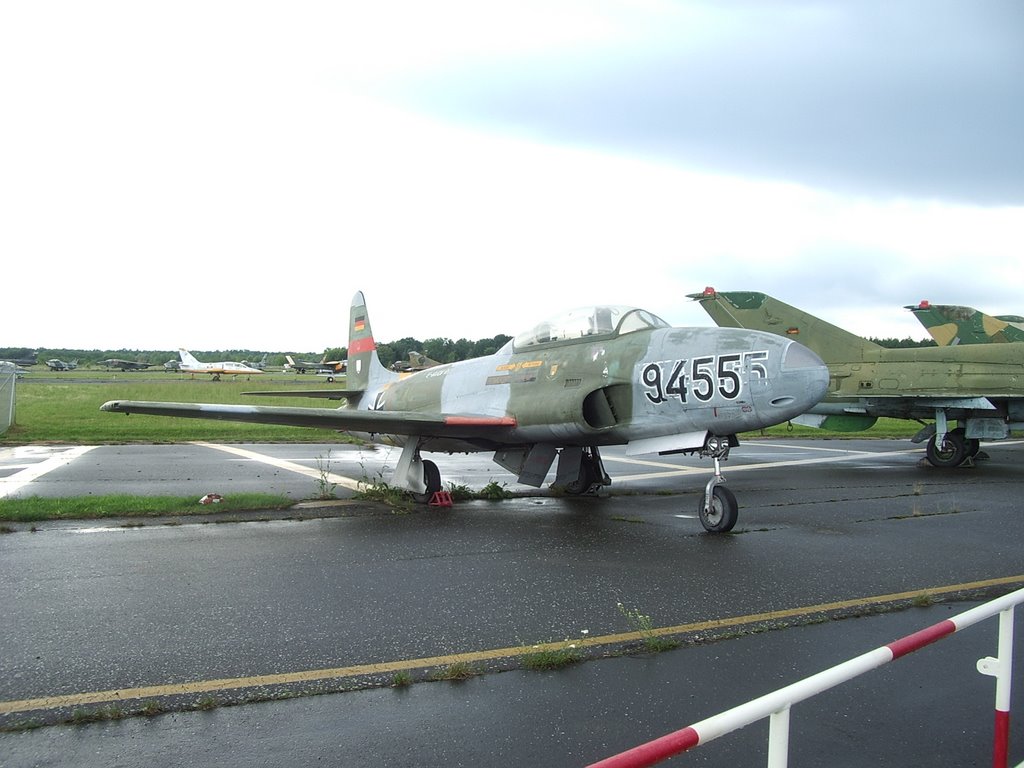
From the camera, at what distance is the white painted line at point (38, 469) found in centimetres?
1091

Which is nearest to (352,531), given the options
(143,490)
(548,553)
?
(548,553)

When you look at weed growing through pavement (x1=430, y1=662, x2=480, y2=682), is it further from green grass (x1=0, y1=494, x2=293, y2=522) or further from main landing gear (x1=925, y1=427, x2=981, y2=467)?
main landing gear (x1=925, y1=427, x2=981, y2=467)

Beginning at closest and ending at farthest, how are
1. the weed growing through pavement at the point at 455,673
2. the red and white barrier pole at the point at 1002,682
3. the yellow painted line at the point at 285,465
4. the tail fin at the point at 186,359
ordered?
1. the red and white barrier pole at the point at 1002,682
2. the weed growing through pavement at the point at 455,673
3. the yellow painted line at the point at 285,465
4. the tail fin at the point at 186,359

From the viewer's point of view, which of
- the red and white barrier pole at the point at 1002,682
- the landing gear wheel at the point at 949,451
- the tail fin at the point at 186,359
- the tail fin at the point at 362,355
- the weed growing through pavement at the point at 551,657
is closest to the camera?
the red and white barrier pole at the point at 1002,682

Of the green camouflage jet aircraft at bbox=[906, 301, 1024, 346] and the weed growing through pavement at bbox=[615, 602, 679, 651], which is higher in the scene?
the green camouflage jet aircraft at bbox=[906, 301, 1024, 346]

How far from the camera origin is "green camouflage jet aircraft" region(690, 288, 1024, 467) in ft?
52.1


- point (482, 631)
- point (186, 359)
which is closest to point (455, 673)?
point (482, 631)

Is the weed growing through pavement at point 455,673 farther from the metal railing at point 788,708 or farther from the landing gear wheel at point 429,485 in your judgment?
the landing gear wheel at point 429,485

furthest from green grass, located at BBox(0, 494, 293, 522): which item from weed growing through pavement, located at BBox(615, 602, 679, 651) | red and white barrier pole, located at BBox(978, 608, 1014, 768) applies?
red and white barrier pole, located at BBox(978, 608, 1014, 768)

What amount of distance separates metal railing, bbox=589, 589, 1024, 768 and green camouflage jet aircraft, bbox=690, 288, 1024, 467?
42.2 feet

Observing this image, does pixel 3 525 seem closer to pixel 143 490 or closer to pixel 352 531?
pixel 143 490

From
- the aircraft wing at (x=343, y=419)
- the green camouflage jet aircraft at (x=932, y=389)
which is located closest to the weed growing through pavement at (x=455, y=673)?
the aircraft wing at (x=343, y=419)

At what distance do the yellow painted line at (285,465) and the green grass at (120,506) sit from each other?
1440 mm

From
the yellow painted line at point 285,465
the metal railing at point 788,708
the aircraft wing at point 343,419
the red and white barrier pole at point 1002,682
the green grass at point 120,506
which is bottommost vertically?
the yellow painted line at point 285,465
